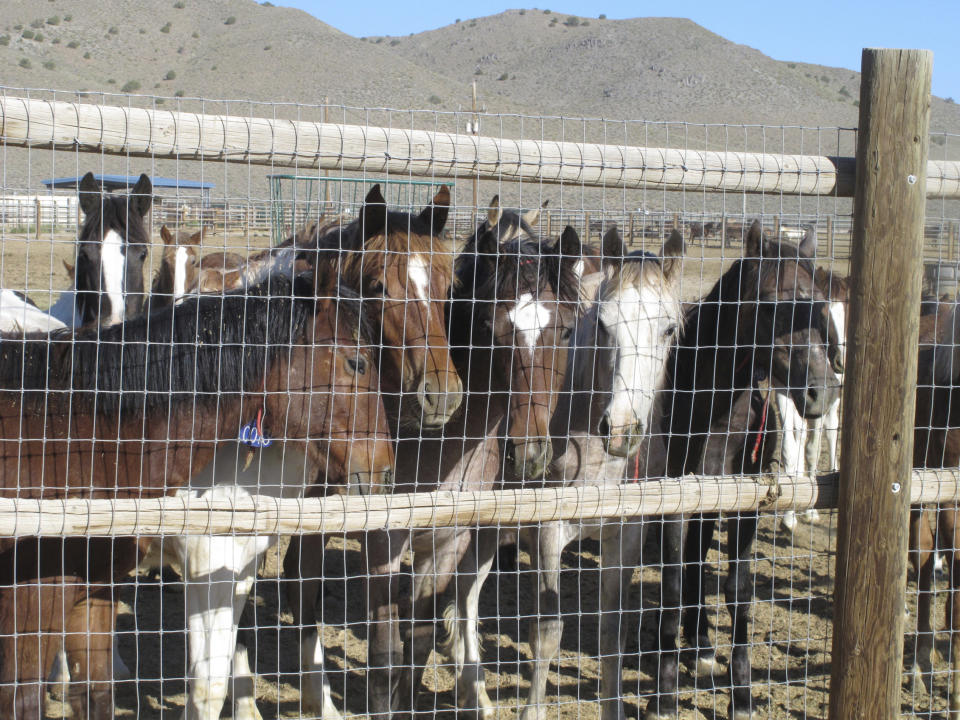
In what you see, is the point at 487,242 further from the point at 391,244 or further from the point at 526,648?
the point at 526,648

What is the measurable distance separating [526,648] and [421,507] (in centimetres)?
276

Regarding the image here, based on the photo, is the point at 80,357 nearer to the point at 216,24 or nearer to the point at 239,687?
the point at 239,687

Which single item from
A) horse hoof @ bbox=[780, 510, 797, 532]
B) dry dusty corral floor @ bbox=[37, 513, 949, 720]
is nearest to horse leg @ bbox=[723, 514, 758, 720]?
dry dusty corral floor @ bbox=[37, 513, 949, 720]

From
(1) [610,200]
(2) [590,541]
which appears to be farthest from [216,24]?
(2) [590,541]

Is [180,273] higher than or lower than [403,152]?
lower

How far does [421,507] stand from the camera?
260 cm

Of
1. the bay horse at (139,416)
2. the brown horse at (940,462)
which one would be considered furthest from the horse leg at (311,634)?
the brown horse at (940,462)

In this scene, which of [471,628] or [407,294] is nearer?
[407,294]

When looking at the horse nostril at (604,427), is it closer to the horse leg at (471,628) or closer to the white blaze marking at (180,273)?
the horse leg at (471,628)

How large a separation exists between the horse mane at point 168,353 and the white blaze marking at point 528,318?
81cm

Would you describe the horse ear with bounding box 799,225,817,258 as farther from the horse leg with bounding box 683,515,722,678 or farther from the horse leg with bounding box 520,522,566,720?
the horse leg with bounding box 520,522,566,720

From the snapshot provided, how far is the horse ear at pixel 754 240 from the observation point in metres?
3.83

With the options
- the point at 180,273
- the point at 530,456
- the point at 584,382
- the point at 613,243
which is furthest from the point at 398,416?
the point at 180,273

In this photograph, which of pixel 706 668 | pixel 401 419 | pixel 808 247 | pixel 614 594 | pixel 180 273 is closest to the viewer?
pixel 401 419
